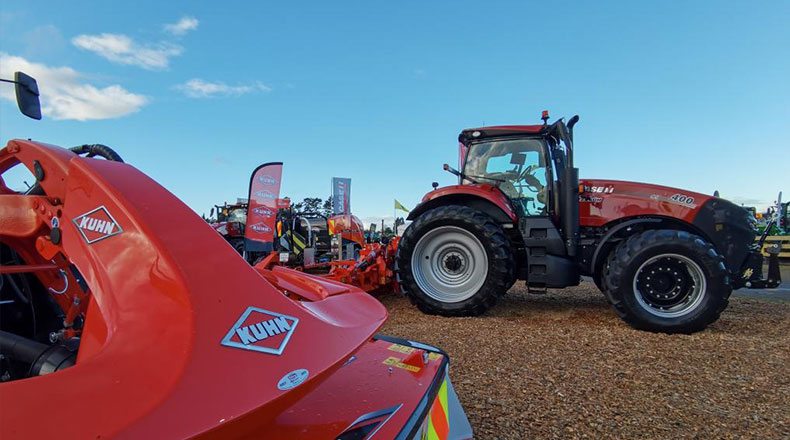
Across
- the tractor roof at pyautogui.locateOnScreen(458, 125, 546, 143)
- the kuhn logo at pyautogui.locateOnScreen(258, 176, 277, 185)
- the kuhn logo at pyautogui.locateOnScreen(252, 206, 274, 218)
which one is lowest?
the kuhn logo at pyautogui.locateOnScreen(252, 206, 274, 218)

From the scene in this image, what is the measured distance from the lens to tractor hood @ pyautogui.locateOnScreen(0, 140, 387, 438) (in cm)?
78

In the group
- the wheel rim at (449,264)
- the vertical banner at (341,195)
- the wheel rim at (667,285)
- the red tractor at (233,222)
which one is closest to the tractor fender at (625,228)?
the wheel rim at (667,285)

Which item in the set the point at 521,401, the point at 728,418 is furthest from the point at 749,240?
the point at 521,401

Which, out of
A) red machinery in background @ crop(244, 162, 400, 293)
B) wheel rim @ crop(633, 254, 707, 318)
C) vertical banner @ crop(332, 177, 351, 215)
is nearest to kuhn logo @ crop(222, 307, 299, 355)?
red machinery in background @ crop(244, 162, 400, 293)

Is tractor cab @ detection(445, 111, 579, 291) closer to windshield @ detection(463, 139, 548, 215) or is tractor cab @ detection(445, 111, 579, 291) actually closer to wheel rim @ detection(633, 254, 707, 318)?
windshield @ detection(463, 139, 548, 215)

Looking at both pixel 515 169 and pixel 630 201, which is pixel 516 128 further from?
pixel 630 201

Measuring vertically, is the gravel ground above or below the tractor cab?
below

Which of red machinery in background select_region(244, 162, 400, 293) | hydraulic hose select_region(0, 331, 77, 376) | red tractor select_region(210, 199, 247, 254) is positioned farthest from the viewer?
red tractor select_region(210, 199, 247, 254)

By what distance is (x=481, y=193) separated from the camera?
4.70m

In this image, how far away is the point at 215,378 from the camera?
87 cm

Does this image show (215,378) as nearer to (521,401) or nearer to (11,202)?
(11,202)

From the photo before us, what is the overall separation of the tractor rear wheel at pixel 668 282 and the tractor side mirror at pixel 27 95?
14.2 ft

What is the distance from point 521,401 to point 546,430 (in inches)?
11.6

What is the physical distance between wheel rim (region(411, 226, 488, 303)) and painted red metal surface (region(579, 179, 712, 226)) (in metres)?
1.26
